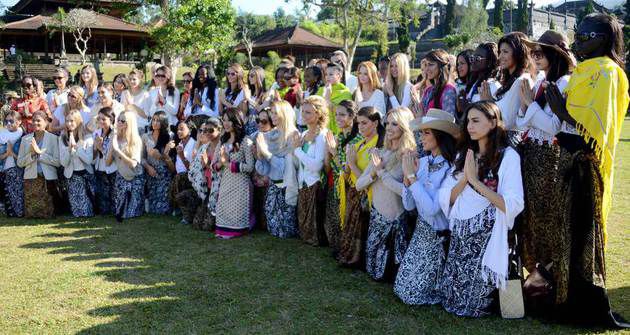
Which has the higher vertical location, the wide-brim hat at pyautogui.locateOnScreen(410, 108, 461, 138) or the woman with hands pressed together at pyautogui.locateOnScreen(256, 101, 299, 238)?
the wide-brim hat at pyautogui.locateOnScreen(410, 108, 461, 138)

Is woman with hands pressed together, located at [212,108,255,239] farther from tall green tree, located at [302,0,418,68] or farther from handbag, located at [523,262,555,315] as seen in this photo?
tall green tree, located at [302,0,418,68]

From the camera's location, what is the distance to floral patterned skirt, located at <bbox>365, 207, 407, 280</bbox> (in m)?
5.10

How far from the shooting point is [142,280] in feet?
17.3

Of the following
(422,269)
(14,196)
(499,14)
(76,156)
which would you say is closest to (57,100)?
(76,156)

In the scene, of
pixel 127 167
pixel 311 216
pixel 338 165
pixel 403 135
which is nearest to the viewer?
pixel 403 135

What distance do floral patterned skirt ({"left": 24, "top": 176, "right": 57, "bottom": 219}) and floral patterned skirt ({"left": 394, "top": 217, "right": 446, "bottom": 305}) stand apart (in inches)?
225

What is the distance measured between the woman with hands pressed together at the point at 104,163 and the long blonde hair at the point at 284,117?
2.65m

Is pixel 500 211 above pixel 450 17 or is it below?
below

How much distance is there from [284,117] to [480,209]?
10.6 feet

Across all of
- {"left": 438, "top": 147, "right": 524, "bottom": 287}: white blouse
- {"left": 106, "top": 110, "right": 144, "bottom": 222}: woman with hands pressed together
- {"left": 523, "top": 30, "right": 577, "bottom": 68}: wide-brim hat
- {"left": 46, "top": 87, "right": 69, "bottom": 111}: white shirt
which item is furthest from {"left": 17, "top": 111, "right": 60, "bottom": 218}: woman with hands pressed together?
{"left": 523, "top": 30, "right": 577, "bottom": 68}: wide-brim hat

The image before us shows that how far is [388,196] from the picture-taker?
16.6ft

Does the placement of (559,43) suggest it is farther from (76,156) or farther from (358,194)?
(76,156)

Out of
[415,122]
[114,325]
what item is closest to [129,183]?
[114,325]

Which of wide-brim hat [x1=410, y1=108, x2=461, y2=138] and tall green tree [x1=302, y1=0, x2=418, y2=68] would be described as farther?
tall green tree [x1=302, y1=0, x2=418, y2=68]
